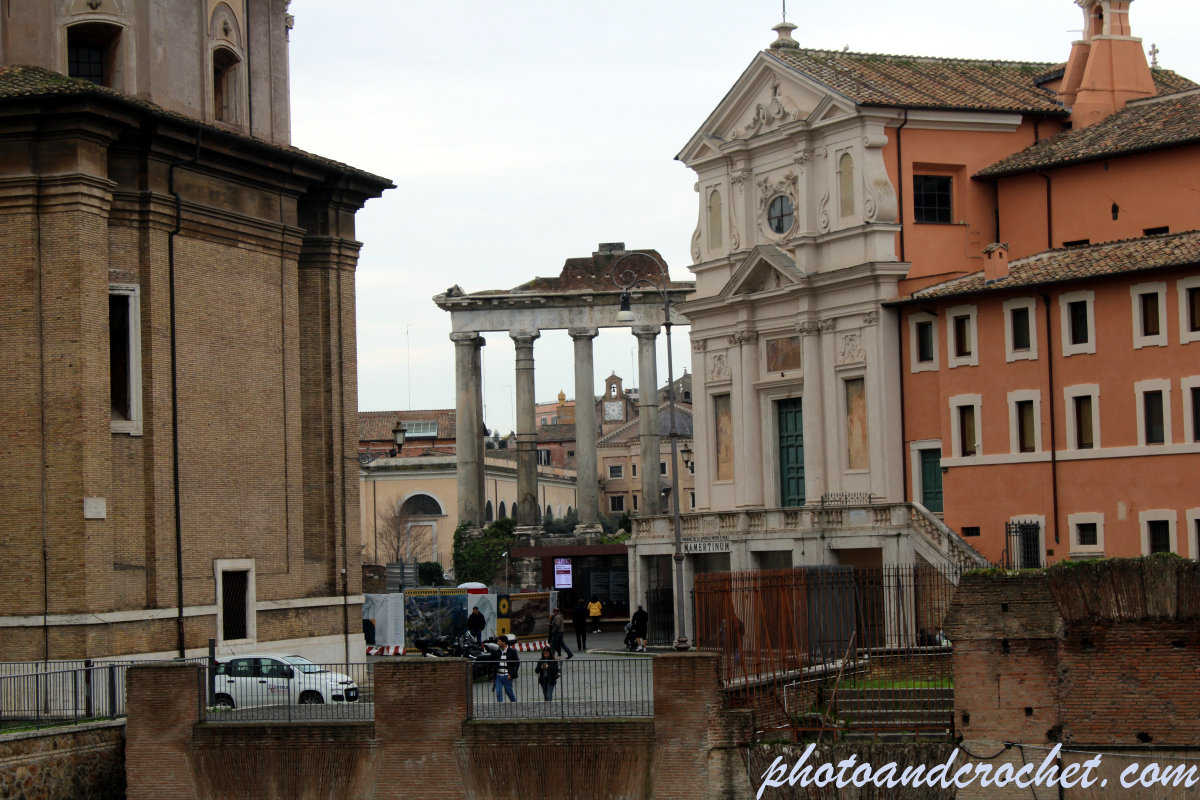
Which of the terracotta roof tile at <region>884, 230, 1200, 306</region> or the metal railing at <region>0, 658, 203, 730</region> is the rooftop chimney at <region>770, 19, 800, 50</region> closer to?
the terracotta roof tile at <region>884, 230, 1200, 306</region>

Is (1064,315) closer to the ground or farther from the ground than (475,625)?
farther from the ground

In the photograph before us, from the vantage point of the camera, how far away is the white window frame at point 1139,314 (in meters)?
41.7

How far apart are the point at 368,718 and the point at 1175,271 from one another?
76.1 feet

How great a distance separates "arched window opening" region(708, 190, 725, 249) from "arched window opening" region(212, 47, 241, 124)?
2225 cm

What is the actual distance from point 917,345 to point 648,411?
76.7 feet

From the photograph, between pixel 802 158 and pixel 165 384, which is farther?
pixel 802 158

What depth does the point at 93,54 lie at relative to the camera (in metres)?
35.9

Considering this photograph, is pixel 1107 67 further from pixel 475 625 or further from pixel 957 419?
pixel 475 625

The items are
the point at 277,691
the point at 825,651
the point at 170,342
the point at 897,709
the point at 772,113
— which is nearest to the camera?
the point at 897,709

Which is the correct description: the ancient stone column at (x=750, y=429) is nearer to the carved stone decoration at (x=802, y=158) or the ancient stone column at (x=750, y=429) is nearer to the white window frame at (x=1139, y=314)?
the carved stone decoration at (x=802, y=158)

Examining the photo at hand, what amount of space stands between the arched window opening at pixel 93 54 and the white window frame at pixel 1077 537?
25170 millimetres

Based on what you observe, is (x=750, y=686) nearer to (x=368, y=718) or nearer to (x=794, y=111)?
(x=368, y=718)

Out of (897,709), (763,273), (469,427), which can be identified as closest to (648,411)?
(469,427)

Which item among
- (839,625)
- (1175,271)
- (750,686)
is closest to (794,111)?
(1175,271)
